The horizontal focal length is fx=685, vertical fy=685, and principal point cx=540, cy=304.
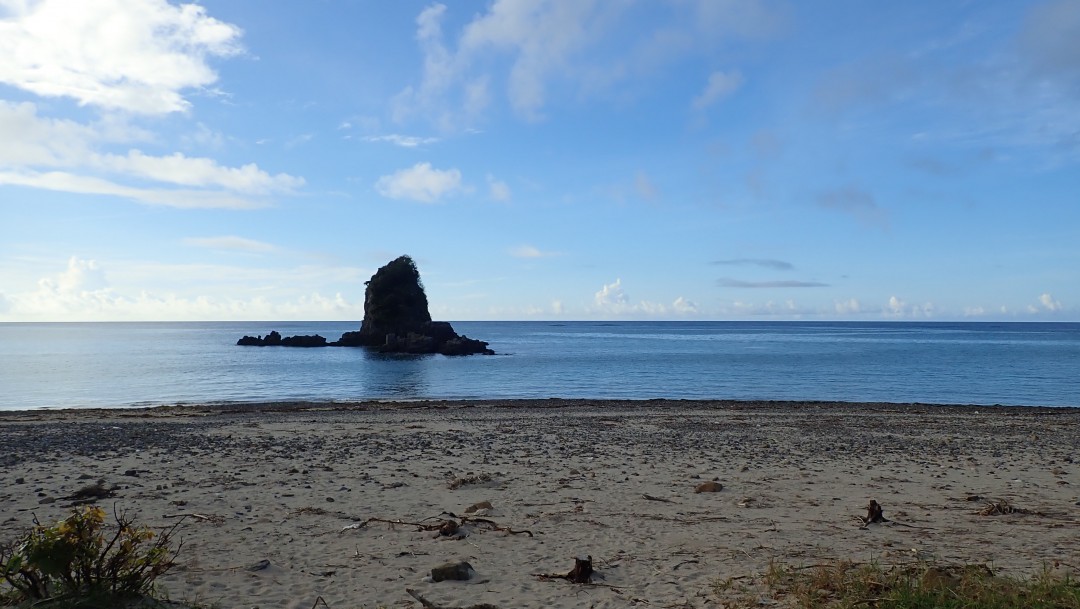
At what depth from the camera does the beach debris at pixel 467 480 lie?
12.0 m

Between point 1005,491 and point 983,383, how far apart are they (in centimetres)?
4268

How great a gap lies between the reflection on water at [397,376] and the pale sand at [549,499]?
22.1m

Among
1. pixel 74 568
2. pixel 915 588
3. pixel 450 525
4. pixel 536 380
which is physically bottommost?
pixel 536 380

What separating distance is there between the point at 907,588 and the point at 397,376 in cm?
5330

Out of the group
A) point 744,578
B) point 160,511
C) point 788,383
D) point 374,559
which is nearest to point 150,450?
point 160,511

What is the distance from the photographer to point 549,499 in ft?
36.4

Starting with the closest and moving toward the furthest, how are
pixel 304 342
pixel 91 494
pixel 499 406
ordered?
1. pixel 91 494
2. pixel 499 406
3. pixel 304 342

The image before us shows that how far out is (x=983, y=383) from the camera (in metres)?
47.7

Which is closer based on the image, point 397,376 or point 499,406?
point 499,406

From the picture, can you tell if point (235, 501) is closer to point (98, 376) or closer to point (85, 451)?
point (85, 451)

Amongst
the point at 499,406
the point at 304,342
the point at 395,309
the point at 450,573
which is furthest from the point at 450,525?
the point at 304,342

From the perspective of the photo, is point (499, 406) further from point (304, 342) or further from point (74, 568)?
point (304, 342)

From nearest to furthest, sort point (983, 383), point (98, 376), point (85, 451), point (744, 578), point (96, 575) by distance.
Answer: point (96, 575), point (744, 578), point (85, 451), point (983, 383), point (98, 376)

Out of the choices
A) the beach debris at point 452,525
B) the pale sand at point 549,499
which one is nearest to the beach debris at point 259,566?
the pale sand at point 549,499
